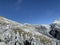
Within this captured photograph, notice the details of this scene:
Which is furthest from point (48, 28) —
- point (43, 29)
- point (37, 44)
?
point (37, 44)

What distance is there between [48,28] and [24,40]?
3775 centimetres

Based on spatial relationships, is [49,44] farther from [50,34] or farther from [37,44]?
[50,34]

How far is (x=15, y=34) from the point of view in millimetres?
77438

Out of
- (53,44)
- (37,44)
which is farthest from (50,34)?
(37,44)

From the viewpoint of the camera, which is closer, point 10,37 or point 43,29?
point 10,37

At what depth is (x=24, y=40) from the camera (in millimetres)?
77062

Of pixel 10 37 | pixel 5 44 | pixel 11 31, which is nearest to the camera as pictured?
pixel 5 44

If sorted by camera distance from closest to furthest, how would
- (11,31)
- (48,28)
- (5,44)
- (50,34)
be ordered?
(5,44) → (11,31) → (50,34) → (48,28)

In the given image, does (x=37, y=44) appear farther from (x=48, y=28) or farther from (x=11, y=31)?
(x=48, y=28)

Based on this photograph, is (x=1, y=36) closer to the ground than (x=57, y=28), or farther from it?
closer to the ground

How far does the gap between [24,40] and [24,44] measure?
97.1 inches

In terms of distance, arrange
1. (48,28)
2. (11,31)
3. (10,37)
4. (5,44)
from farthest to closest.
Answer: (48,28)
(11,31)
(10,37)
(5,44)

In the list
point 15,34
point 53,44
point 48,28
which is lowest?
point 53,44

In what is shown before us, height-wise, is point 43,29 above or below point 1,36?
above
